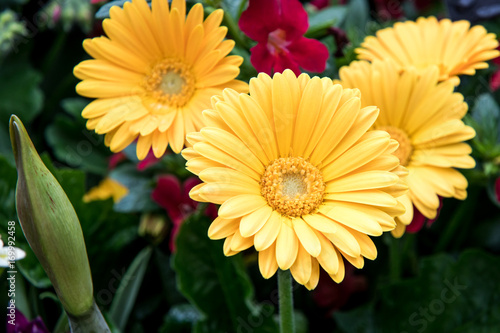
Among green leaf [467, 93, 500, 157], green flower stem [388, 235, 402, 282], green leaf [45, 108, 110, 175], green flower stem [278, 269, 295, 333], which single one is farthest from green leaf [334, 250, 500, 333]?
green leaf [45, 108, 110, 175]

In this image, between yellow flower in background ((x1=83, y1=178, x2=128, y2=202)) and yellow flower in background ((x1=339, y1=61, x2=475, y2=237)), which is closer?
yellow flower in background ((x1=339, y1=61, x2=475, y2=237))

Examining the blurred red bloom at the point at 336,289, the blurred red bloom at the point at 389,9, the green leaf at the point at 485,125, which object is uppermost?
the blurred red bloom at the point at 389,9

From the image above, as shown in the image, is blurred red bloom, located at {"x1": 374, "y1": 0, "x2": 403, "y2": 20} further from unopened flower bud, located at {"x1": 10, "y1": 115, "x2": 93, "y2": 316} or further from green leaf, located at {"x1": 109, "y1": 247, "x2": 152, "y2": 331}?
unopened flower bud, located at {"x1": 10, "y1": 115, "x2": 93, "y2": 316}

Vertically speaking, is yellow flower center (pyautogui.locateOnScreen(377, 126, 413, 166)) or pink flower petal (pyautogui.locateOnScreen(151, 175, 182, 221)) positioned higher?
yellow flower center (pyautogui.locateOnScreen(377, 126, 413, 166))

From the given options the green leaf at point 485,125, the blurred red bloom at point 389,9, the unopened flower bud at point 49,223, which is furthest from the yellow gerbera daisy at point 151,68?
the blurred red bloom at point 389,9

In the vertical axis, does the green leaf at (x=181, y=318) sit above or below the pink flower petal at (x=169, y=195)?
below

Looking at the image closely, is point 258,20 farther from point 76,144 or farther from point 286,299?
point 76,144

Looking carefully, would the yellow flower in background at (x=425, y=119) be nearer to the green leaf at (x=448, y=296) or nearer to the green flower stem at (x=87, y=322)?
the green leaf at (x=448, y=296)
